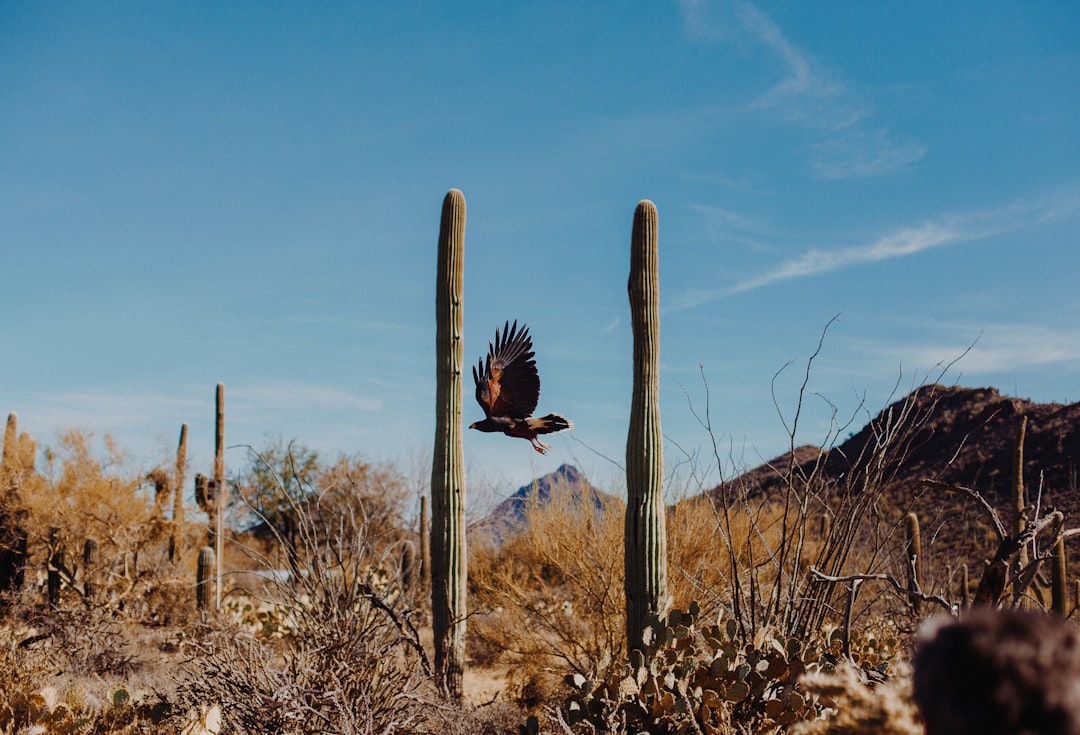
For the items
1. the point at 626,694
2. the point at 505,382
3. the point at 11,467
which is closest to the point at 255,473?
the point at 11,467

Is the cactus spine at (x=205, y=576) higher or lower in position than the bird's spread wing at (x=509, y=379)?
lower

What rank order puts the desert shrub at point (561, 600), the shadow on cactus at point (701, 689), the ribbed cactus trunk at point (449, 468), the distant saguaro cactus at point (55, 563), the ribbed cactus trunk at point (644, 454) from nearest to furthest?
the shadow on cactus at point (701, 689), the ribbed cactus trunk at point (644, 454), the ribbed cactus trunk at point (449, 468), the desert shrub at point (561, 600), the distant saguaro cactus at point (55, 563)

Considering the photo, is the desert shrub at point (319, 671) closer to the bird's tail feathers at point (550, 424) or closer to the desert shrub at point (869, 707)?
the bird's tail feathers at point (550, 424)

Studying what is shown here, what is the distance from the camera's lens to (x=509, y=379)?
7.41 meters

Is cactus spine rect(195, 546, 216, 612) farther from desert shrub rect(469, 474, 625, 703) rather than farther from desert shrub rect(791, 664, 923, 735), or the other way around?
desert shrub rect(791, 664, 923, 735)

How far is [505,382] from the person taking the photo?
24.3ft

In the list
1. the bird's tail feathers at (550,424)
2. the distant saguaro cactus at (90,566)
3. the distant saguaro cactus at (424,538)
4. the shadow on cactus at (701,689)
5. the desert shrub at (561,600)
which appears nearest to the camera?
the shadow on cactus at (701,689)

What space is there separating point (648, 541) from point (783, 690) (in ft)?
8.18

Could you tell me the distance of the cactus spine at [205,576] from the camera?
1249 cm

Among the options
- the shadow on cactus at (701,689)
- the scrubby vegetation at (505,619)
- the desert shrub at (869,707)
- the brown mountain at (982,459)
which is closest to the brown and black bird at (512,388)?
the scrubby vegetation at (505,619)

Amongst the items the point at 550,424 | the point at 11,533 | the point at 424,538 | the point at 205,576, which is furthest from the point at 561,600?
the point at 11,533

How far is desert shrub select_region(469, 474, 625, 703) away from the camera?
9.02m

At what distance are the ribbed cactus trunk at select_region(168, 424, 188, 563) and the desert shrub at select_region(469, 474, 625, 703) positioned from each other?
611cm

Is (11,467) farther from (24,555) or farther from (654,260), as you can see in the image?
(654,260)
